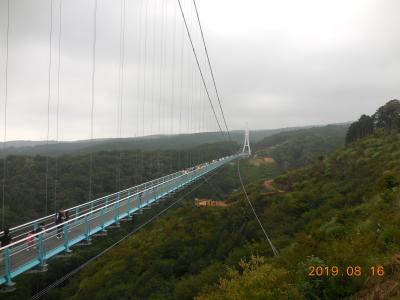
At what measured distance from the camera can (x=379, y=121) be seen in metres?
53.7

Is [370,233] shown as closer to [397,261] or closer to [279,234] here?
[397,261]

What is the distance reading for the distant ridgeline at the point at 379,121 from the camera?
164 feet

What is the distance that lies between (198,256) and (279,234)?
911 cm

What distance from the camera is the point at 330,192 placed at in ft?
76.6

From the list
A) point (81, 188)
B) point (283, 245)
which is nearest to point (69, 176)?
point (81, 188)

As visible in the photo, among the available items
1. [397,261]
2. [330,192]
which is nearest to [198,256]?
[330,192]

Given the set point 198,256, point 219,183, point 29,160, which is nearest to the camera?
point 198,256

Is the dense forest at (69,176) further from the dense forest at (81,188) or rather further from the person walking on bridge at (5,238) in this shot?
the person walking on bridge at (5,238)

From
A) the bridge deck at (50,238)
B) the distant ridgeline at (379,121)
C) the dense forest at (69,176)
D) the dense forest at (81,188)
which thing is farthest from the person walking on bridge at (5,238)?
the distant ridgeline at (379,121)

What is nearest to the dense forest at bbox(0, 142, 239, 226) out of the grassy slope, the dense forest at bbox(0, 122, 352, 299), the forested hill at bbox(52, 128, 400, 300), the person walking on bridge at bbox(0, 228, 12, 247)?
the dense forest at bbox(0, 122, 352, 299)

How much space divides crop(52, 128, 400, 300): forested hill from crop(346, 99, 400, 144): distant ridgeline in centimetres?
1829

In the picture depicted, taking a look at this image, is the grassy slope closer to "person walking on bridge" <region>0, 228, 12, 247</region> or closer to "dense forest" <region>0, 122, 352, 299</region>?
"dense forest" <region>0, 122, 352, 299</region>

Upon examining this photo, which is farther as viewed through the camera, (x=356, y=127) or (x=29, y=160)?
(x=356, y=127)

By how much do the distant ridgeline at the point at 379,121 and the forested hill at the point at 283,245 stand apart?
18285 millimetres
